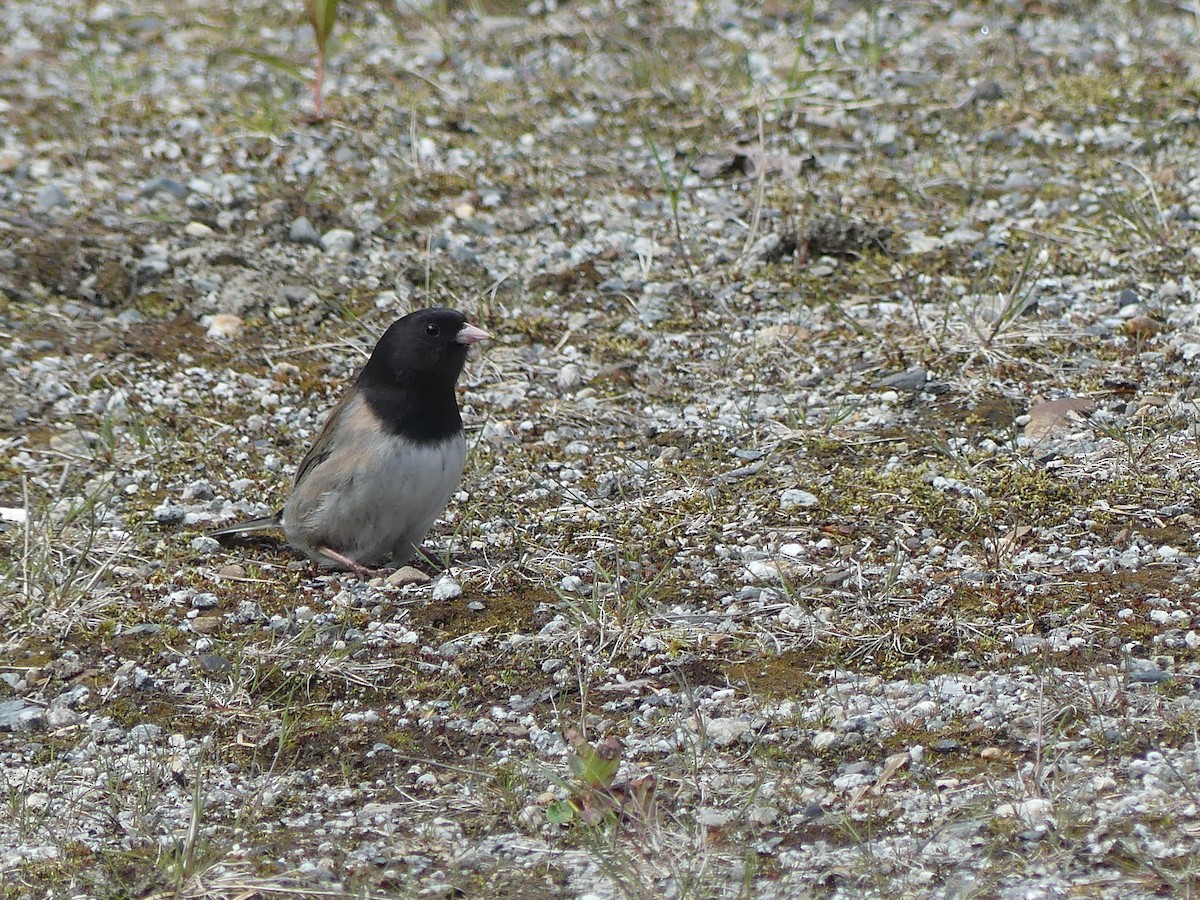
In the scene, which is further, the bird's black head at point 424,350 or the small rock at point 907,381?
the small rock at point 907,381

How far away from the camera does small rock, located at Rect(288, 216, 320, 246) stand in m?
7.55

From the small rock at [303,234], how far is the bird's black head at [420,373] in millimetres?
2117

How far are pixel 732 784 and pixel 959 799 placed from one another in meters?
0.55

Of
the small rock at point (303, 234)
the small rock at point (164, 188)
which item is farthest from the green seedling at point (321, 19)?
the small rock at point (303, 234)

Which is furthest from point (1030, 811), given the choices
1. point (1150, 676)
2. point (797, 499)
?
point (797, 499)

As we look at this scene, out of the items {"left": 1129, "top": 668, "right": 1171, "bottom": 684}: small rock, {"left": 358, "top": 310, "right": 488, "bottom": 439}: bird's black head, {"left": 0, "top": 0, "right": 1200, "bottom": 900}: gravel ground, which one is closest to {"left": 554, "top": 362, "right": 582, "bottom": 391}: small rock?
{"left": 0, "top": 0, "right": 1200, "bottom": 900}: gravel ground

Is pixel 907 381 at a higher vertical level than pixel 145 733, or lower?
higher

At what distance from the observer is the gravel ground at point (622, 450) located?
377 cm

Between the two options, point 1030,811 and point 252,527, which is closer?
point 1030,811

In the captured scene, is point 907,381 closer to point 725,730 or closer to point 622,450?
point 622,450

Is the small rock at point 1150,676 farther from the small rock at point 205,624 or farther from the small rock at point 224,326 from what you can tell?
the small rock at point 224,326

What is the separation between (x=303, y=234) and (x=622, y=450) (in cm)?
232

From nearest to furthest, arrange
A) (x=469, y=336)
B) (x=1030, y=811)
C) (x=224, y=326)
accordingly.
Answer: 1. (x=1030, y=811)
2. (x=469, y=336)
3. (x=224, y=326)

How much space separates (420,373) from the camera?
545 cm
